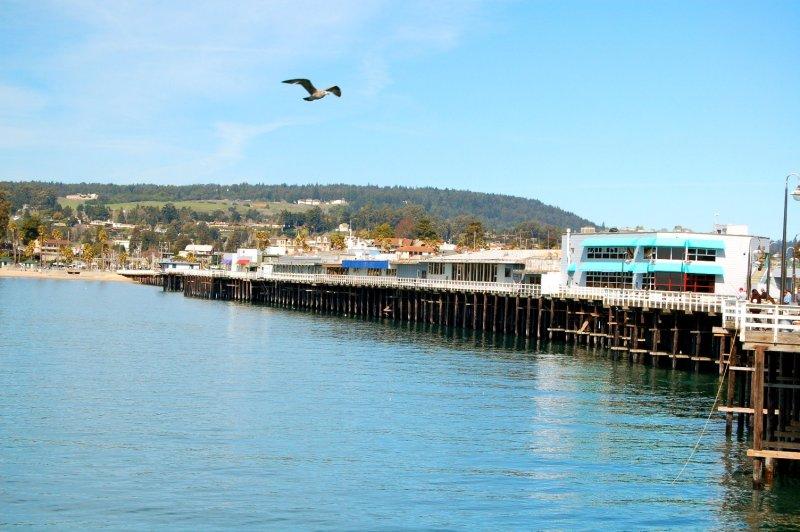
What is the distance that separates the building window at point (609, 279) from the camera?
73250mm

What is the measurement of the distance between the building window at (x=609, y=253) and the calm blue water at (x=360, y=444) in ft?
52.6

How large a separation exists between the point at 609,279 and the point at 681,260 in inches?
260

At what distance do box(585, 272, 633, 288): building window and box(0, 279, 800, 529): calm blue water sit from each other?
15.2 meters

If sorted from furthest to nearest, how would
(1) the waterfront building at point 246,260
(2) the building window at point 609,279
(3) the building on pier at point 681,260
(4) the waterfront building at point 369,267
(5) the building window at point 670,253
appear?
(1) the waterfront building at point 246,260 < (4) the waterfront building at point 369,267 < (2) the building window at point 609,279 < (5) the building window at point 670,253 < (3) the building on pier at point 681,260

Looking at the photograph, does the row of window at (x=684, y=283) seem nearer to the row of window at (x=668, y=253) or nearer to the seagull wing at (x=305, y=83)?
the row of window at (x=668, y=253)

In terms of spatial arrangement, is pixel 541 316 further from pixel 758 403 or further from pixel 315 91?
pixel 758 403

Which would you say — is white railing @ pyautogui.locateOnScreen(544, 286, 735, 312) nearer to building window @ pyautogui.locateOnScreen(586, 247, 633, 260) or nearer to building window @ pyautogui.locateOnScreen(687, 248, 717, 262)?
building window @ pyautogui.locateOnScreen(586, 247, 633, 260)

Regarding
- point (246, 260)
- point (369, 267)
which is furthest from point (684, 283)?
point (246, 260)

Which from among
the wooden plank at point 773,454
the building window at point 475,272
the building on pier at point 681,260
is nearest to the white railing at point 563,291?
the building window at point 475,272

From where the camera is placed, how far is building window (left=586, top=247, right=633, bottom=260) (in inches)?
2892

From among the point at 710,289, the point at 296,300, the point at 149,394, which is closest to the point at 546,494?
the point at 149,394

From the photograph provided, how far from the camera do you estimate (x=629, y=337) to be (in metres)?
60.9

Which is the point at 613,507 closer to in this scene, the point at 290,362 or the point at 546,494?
the point at 546,494

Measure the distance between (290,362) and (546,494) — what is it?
98.2 ft
